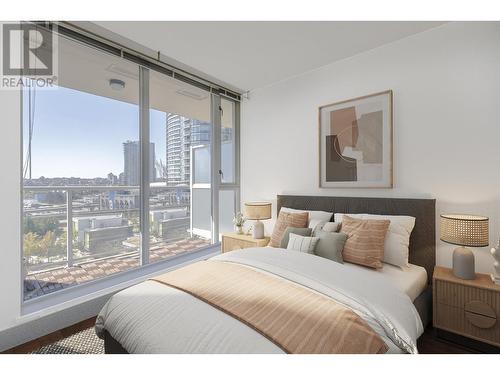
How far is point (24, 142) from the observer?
1.98 meters

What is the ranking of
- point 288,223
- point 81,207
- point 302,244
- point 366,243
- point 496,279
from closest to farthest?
point 496,279
point 366,243
point 302,244
point 81,207
point 288,223

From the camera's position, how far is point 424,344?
1766 millimetres

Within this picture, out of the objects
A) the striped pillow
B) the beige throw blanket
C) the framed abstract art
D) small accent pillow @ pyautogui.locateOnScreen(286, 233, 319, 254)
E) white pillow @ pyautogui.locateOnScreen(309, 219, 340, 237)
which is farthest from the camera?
the framed abstract art

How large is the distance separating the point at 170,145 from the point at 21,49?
146 centimetres

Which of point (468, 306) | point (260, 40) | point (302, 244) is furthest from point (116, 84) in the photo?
point (468, 306)

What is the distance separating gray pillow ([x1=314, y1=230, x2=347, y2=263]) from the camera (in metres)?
1.93

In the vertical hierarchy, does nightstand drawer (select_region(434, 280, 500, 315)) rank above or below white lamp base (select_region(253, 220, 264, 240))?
below

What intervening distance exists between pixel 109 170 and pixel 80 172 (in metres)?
0.25

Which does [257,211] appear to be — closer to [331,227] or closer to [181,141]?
[331,227]

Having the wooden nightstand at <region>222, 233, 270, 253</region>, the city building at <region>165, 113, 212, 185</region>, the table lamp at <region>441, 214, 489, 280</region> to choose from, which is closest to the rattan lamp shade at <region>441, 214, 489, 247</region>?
the table lamp at <region>441, 214, 489, 280</region>

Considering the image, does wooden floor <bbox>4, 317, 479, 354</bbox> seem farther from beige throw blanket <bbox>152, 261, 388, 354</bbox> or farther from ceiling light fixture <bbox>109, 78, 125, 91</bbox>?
ceiling light fixture <bbox>109, 78, 125, 91</bbox>

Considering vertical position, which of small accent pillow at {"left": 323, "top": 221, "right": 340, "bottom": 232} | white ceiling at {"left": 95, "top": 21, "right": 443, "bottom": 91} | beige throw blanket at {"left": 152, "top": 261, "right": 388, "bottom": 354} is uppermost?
white ceiling at {"left": 95, "top": 21, "right": 443, "bottom": 91}
